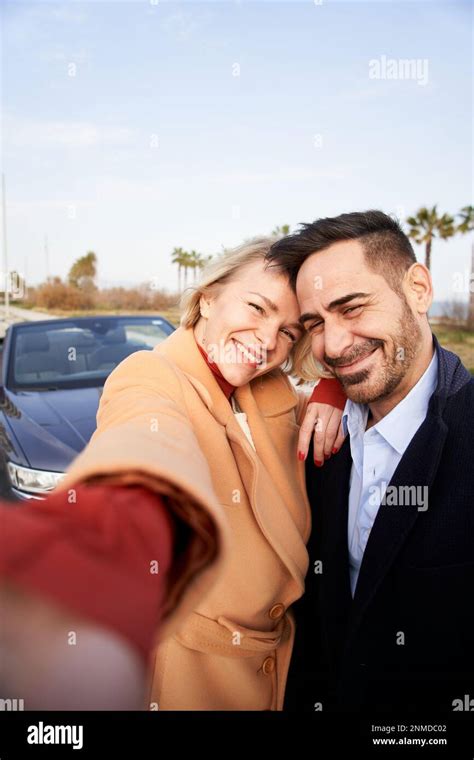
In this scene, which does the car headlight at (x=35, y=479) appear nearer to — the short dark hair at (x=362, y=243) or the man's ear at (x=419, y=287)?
the short dark hair at (x=362, y=243)

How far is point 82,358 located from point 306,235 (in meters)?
3.27

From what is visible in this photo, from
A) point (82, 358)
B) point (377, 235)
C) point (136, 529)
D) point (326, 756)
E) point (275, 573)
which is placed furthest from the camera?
point (82, 358)

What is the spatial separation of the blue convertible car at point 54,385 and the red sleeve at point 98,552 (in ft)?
8.50

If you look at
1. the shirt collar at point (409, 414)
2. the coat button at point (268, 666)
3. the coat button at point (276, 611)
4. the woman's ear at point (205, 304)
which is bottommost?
the coat button at point (268, 666)

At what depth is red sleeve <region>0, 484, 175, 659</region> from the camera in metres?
0.57

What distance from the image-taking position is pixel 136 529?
64cm

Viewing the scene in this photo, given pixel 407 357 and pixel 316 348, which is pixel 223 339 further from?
pixel 407 357

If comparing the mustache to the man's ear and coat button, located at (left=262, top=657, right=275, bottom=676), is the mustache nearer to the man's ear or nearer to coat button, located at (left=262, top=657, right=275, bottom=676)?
the man's ear

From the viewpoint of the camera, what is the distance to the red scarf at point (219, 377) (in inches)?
67.2

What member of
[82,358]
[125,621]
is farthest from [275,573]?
[82,358]

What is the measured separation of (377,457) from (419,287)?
0.54m

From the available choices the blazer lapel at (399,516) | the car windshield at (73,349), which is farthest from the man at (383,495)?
the car windshield at (73,349)

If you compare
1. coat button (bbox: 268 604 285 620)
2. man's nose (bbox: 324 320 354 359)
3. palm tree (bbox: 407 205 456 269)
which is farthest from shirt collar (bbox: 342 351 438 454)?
palm tree (bbox: 407 205 456 269)

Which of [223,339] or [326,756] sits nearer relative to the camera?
[326,756]
